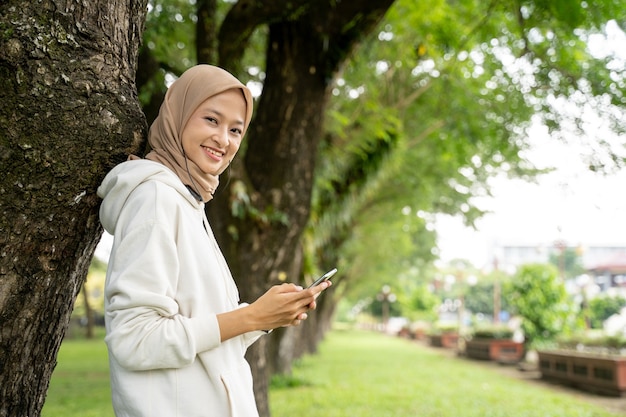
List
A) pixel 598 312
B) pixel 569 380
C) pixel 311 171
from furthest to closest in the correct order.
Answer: pixel 598 312 < pixel 569 380 < pixel 311 171

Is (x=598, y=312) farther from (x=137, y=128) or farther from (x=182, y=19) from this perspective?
(x=137, y=128)

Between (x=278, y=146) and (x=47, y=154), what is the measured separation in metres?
3.78

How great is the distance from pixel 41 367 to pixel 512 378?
1342cm

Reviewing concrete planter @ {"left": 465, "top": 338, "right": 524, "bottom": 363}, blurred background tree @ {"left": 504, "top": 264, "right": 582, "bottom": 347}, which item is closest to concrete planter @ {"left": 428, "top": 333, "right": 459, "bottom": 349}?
concrete planter @ {"left": 465, "top": 338, "right": 524, "bottom": 363}

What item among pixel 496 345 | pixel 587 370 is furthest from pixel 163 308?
pixel 496 345

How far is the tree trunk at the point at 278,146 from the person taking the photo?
5.58m

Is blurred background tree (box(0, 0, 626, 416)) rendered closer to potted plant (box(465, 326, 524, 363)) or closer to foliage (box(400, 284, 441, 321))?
potted plant (box(465, 326, 524, 363))

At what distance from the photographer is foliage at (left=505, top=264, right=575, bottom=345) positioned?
1748 centimetres

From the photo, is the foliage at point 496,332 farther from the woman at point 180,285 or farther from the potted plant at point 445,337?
the woman at point 180,285

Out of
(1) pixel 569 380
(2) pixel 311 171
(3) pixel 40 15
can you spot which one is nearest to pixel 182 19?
(2) pixel 311 171

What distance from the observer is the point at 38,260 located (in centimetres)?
201

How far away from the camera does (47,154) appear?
197cm

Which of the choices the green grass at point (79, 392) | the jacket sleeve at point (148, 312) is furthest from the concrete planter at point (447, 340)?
the jacket sleeve at point (148, 312)

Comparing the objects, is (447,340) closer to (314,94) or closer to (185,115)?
(314,94)
